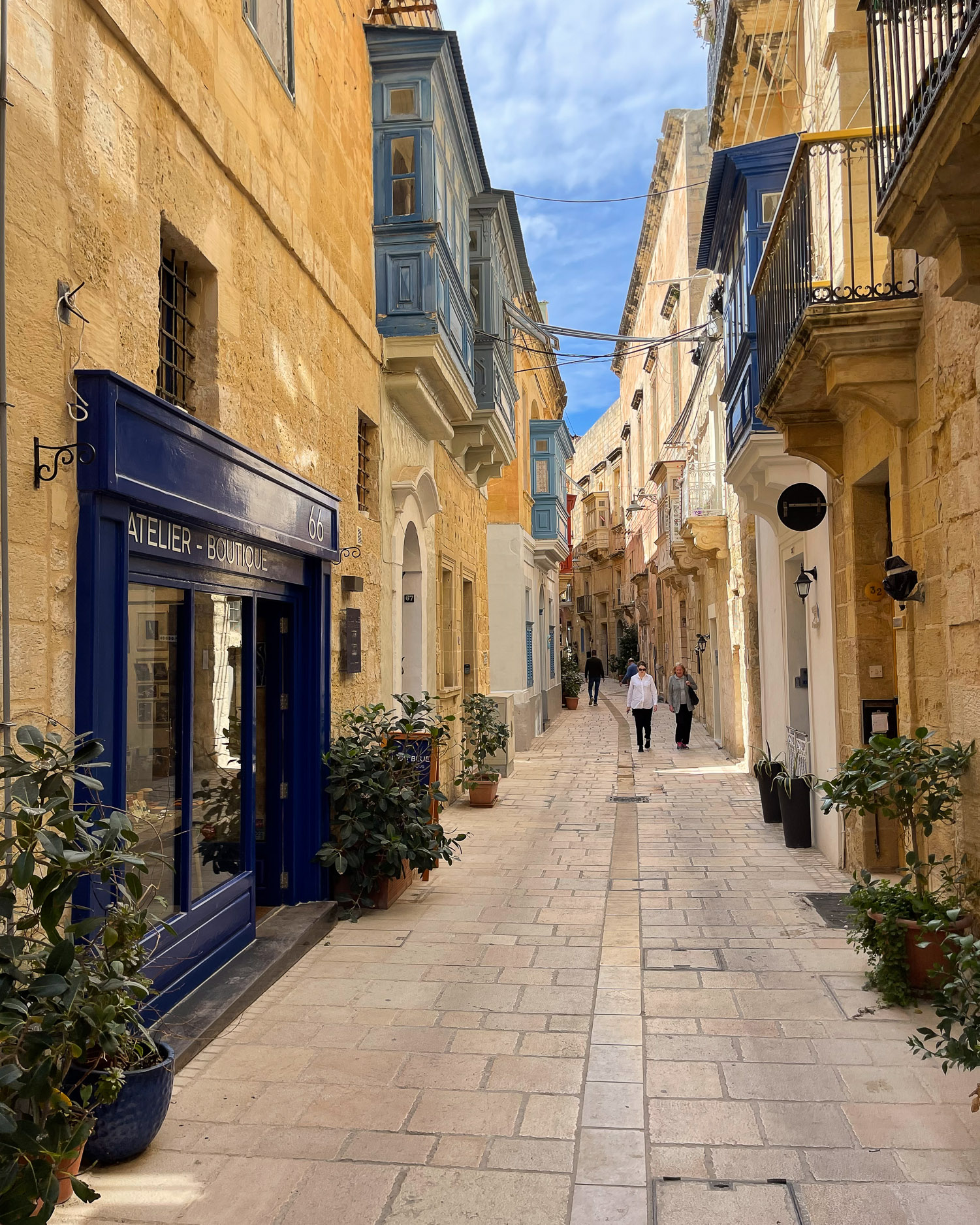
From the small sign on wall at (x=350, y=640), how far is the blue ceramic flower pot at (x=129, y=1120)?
415 cm

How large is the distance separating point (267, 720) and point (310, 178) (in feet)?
12.8

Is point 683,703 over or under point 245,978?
over

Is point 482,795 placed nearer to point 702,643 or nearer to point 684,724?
point 684,724

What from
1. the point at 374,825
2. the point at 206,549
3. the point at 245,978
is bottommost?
the point at 245,978

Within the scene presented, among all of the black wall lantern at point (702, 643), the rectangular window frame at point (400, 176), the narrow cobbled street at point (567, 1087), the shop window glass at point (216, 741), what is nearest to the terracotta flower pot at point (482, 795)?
the narrow cobbled street at point (567, 1087)

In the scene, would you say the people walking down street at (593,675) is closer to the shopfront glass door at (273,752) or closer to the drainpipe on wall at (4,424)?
the shopfront glass door at (273,752)

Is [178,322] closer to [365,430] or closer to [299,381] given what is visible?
[299,381]

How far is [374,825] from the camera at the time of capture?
6.68 meters

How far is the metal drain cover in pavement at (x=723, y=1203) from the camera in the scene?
3.03m

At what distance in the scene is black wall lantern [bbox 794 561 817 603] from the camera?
898cm

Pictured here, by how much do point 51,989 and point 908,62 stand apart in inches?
200

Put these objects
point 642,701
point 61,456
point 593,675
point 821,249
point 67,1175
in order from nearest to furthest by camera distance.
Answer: point 67,1175, point 61,456, point 821,249, point 642,701, point 593,675

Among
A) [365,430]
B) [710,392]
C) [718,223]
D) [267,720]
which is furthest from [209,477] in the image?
[710,392]

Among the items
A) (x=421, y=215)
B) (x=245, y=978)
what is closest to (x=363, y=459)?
(x=421, y=215)
